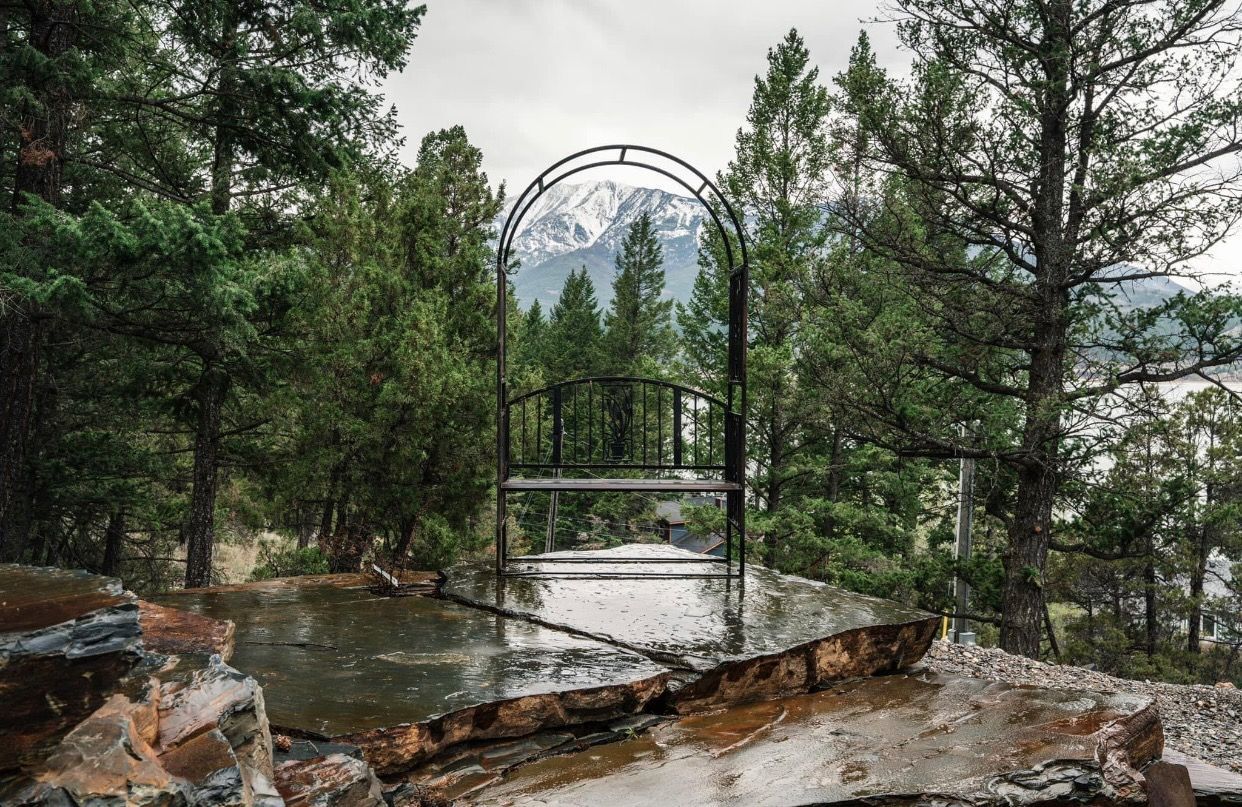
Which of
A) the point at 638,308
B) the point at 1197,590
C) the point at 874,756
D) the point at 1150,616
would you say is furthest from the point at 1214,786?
the point at 638,308

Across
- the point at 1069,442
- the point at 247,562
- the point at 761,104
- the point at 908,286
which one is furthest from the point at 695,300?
the point at 247,562

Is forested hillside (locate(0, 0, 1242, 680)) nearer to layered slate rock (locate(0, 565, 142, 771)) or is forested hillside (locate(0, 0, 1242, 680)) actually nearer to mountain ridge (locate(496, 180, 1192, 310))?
mountain ridge (locate(496, 180, 1192, 310))

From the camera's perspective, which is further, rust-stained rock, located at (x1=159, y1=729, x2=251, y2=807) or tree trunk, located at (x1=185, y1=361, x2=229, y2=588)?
tree trunk, located at (x1=185, y1=361, x2=229, y2=588)

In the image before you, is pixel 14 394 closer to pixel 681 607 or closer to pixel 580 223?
pixel 681 607

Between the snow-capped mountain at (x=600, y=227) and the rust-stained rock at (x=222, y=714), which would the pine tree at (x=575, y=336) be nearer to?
the snow-capped mountain at (x=600, y=227)

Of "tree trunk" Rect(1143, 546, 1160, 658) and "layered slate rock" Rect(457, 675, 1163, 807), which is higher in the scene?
"layered slate rock" Rect(457, 675, 1163, 807)

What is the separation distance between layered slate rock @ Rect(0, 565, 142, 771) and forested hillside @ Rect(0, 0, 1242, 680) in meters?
4.33

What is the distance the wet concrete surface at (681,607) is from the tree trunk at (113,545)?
8294mm

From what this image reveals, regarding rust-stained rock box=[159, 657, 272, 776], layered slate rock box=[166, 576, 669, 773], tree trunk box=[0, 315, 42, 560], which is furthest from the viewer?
tree trunk box=[0, 315, 42, 560]

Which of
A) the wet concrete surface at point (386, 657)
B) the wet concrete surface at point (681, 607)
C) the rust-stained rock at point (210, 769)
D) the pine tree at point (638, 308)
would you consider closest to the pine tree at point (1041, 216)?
the wet concrete surface at point (681, 607)

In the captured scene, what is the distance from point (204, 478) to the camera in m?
8.95

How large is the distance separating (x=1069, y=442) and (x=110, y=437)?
1183 centimetres

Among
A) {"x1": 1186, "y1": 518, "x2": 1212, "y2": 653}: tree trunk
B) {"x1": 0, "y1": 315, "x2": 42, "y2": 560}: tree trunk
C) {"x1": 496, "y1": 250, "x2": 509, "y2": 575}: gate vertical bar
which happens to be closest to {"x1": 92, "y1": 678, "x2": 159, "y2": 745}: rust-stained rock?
{"x1": 496, "y1": 250, "x2": 509, "y2": 575}: gate vertical bar

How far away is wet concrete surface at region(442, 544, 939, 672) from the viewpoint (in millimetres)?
4148
